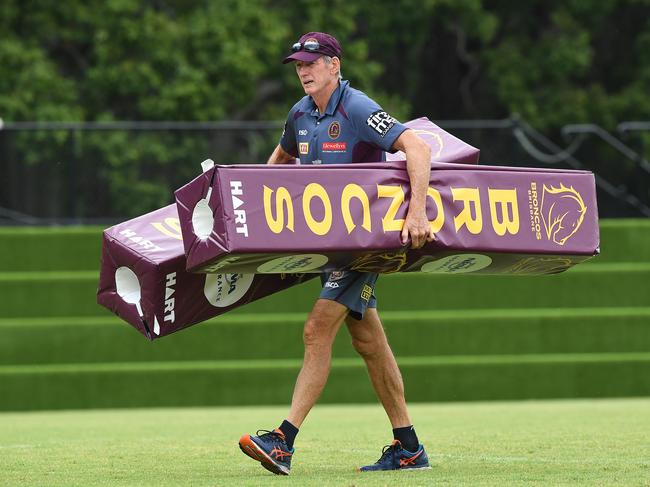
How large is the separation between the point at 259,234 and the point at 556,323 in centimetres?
882

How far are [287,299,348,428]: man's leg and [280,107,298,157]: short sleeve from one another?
98 cm

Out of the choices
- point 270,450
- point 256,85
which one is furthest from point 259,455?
point 256,85

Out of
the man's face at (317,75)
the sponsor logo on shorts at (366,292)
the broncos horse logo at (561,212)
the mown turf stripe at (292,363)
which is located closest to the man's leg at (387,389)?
the sponsor logo on shorts at (366,292)

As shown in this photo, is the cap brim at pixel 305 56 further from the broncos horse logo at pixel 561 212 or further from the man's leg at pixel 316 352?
the broncos horse logo at pixel 561 212

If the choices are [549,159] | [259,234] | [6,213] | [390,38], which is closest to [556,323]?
[549,159]

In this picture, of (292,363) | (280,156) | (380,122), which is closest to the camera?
(380,122)

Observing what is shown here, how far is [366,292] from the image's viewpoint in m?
7.73

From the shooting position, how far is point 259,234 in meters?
7.21

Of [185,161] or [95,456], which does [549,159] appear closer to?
[185,161]

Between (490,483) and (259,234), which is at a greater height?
(259,234)

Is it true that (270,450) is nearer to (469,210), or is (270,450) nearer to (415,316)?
(469,210)

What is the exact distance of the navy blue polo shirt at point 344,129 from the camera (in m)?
7.57

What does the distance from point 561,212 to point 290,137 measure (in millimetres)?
1480

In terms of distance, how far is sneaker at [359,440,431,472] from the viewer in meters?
7.81
